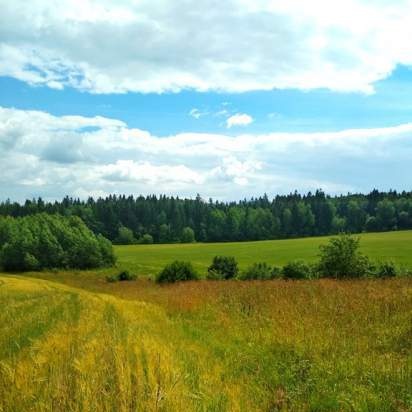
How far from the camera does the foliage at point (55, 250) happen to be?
90750 millimetres

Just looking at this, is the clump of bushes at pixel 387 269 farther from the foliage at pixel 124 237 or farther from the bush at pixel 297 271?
the foliage at pixel 124 237

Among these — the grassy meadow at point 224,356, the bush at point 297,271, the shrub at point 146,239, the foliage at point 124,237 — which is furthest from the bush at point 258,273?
the foliage at point 124,237

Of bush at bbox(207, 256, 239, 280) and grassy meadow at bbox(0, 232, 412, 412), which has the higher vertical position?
grassy meadow at bbox(0, 232, 412, 412)

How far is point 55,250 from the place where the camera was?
91938mm

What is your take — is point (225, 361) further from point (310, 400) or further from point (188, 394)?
point (188, 394)

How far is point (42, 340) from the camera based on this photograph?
942cm

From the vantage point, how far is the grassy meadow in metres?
6.05

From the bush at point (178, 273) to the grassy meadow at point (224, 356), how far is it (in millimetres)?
27170

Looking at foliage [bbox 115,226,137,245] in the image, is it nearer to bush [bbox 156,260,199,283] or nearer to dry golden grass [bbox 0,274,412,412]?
bush [bbox 156,260,199,283]

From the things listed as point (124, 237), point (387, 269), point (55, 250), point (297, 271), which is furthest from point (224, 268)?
point (124, 237)

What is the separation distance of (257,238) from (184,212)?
1183 inches

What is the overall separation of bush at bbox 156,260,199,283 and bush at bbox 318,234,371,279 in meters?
14.0

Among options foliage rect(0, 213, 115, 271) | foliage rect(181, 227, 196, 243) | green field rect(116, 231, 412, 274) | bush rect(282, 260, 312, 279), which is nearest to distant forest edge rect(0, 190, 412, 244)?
foliage rect(181, 227, 196, 243)

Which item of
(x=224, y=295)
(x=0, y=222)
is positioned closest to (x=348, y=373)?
(x=224, y=295)
